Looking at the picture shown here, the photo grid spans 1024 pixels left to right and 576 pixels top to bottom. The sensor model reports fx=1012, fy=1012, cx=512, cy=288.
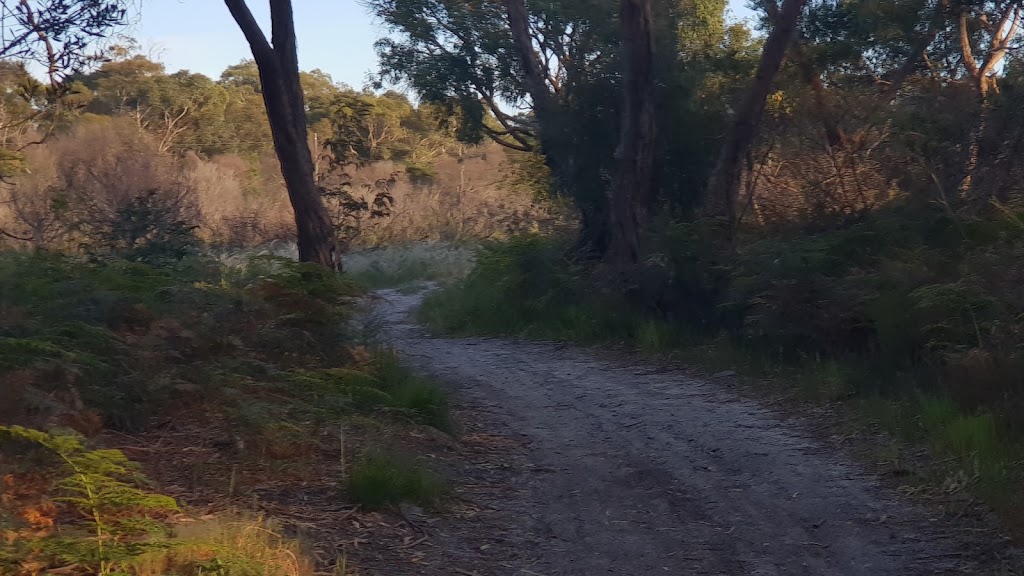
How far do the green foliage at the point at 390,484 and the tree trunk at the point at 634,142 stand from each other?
811cm

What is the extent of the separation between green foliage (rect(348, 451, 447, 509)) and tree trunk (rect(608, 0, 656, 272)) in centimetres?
811

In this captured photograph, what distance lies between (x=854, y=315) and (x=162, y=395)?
6.30 m

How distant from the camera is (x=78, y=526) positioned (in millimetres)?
4941

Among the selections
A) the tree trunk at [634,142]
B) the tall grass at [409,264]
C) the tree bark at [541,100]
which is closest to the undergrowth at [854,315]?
the tree trunk at [634,142]

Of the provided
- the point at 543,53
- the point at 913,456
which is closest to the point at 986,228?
the point at 913,456

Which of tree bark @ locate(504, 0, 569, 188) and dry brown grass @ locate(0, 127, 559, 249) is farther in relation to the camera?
dry brown grass @ locate(0, 127, 559, 249)

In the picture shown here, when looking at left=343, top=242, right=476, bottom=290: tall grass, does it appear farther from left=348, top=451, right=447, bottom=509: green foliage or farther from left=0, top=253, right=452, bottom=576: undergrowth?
left=348, top=451, right=447, bottom=509: green foliage

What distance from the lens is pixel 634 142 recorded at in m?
14.0

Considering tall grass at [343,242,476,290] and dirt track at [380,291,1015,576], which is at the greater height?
tall grass at [343,242,476,290]

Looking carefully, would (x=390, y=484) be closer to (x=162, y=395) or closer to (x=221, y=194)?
(x=162, y=395)

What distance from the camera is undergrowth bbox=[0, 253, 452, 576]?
4.52 m

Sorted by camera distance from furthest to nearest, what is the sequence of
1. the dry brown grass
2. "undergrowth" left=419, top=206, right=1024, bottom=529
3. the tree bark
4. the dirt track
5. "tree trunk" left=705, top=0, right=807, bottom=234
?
1. the dry brown grass
2. the tree bark
3. "tree trunk" left=705, top=0, right=807, bottom=234
4. "undergrowth" left=419, top=206, right=1024, bottom=529
5. the dirt track

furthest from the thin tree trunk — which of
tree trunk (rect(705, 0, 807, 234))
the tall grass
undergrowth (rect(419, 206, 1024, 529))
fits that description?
the tall grass

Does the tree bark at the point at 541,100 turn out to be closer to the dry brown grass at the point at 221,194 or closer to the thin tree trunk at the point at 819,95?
the dry brown grass at the point at 221,194
